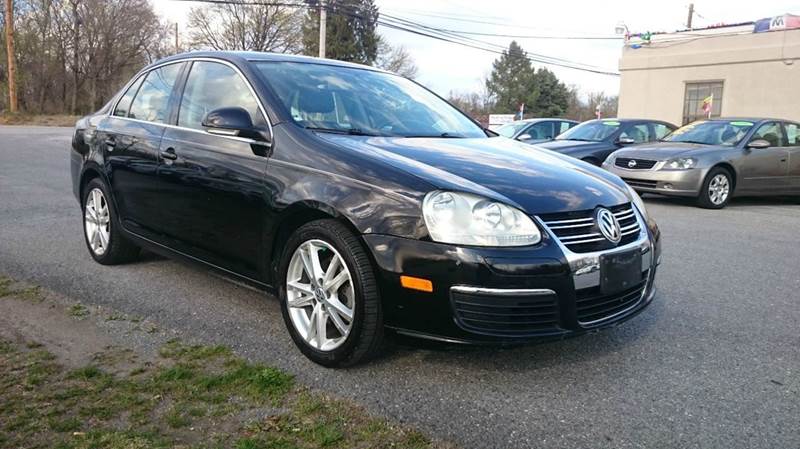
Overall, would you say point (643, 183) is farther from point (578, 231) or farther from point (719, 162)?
point (578, 231)

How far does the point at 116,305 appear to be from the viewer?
4.11 metres

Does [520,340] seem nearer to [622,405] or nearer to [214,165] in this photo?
[622,405]

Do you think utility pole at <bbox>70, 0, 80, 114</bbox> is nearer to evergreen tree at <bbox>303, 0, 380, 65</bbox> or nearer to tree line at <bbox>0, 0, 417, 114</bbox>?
tree line at <bbox>0, 0, 417, 114</bbox>

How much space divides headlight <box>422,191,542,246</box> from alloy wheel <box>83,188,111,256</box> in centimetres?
315

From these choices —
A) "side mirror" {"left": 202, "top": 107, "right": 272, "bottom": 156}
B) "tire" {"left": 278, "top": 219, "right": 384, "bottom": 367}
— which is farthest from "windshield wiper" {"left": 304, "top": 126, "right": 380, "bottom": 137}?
"tire" {"left": 278, "top": 219, "right": 384, "bottom": 367}

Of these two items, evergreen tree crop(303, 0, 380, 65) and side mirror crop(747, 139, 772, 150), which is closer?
side mirror crop(747, 139, 772, 150)

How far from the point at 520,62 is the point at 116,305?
7200 cm

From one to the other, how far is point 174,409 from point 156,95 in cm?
274

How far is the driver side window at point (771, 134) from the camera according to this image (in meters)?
10.3

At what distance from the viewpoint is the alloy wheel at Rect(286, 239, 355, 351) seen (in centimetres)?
312

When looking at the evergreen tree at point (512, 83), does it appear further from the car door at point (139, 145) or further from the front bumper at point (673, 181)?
the car door at point (139, 145)

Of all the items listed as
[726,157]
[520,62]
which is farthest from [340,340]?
[520,62]

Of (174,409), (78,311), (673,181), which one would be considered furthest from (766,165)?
(174,409)

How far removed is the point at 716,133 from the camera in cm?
1045
